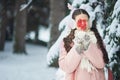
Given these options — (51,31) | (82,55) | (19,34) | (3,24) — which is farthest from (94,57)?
(3,24)

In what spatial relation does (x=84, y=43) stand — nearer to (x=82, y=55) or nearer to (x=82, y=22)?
(x=82, y=55)

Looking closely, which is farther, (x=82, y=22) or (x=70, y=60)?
(x=82, y=22)

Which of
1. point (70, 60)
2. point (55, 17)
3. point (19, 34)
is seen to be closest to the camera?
point (70, 60)

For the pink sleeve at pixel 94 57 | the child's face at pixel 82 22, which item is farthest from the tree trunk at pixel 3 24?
the pink sleeve at pixel 94 57

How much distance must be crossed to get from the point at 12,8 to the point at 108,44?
22.1 meters

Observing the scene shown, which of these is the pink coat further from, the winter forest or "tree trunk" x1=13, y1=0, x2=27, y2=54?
"tree trunk" x1=13, y1=0, x2=27, y2=54

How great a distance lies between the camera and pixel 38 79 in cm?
1381

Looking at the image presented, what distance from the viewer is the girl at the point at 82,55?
18.6 feet

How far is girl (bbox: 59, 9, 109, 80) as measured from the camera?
568cm

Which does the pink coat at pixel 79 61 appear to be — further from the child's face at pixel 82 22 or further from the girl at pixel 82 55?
the child's face at pixel 82 22

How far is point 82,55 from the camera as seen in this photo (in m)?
5.73

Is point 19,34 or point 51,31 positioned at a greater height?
point 51,31

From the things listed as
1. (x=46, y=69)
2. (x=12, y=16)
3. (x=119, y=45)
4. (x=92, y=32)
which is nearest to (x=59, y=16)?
(x=46, y=69)

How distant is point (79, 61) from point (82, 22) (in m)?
0.50
